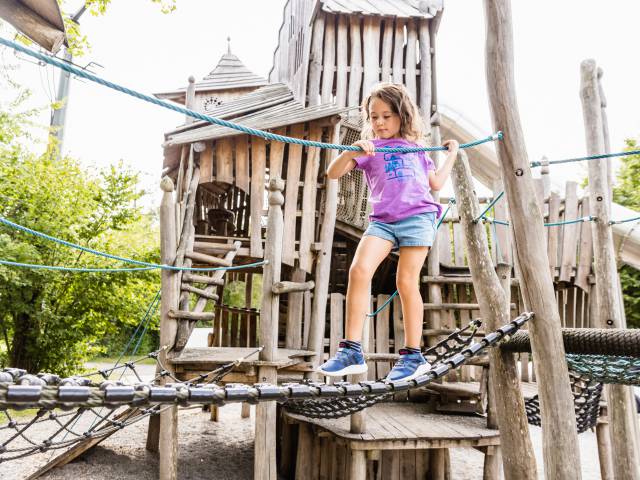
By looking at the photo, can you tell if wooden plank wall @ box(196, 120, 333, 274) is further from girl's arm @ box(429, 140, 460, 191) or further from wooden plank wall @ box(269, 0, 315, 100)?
girl's arm @ box(429, 140, 460, 191)

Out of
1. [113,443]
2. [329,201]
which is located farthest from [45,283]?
[329,201]

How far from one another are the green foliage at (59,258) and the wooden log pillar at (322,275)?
470cm

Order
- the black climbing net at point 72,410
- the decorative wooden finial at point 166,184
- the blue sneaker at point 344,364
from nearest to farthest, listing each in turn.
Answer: the black climbing net at point 72,410
the blue sneaker at point 344,364
the decorative wooden finial at point 166,184

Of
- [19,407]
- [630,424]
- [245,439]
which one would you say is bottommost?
[245,439]

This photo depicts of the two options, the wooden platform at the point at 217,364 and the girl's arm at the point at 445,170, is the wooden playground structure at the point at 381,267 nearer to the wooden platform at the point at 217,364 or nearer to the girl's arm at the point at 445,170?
the wooden platform at the point at 217,364

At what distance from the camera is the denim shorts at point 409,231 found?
2689 millimetres

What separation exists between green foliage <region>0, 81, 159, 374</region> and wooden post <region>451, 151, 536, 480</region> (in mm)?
7744

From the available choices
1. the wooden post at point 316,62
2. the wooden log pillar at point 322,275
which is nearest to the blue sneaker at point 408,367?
the wooden log pillar at point 322,275

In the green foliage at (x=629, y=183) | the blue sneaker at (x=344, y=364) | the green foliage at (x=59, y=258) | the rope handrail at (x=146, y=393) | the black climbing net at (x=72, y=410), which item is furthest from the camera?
the green foliage at (x=629, y=183)

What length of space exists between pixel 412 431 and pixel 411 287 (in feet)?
10.8

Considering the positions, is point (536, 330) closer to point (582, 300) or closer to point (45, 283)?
point (582, 300)

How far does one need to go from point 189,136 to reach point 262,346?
3.13 meters

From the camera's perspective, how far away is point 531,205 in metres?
2.96

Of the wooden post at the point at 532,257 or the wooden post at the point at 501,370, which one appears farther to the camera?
the wooden post at the point at 501,370
